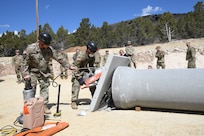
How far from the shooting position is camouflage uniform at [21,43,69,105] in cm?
492

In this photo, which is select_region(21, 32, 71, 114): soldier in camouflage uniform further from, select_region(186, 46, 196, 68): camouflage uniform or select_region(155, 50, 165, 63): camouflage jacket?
select_region(155, 50, 165, 63): camouflage jacket

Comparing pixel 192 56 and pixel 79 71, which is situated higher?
pixel 192 56

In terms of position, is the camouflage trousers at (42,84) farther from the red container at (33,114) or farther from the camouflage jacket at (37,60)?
the red container at (33,114)

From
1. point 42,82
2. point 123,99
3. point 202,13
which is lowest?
point 123,99

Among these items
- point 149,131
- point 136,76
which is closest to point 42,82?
point 136,76

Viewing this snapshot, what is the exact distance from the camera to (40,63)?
16.8 ft

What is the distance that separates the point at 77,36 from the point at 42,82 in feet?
103

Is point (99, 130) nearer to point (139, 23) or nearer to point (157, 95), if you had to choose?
point (157, 95)

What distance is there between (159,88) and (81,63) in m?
2.03

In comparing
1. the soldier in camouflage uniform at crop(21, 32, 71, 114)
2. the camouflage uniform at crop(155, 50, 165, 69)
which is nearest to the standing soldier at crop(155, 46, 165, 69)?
the camouflage uniform at crop(155, 50, 165, 69)

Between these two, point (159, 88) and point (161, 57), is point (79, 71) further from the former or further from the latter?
point (161, 57)

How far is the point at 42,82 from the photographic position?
521 centimetres

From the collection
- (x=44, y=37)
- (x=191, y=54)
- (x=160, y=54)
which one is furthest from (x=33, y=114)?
(x=160, y=54)

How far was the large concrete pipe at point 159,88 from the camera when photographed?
4152 mm
